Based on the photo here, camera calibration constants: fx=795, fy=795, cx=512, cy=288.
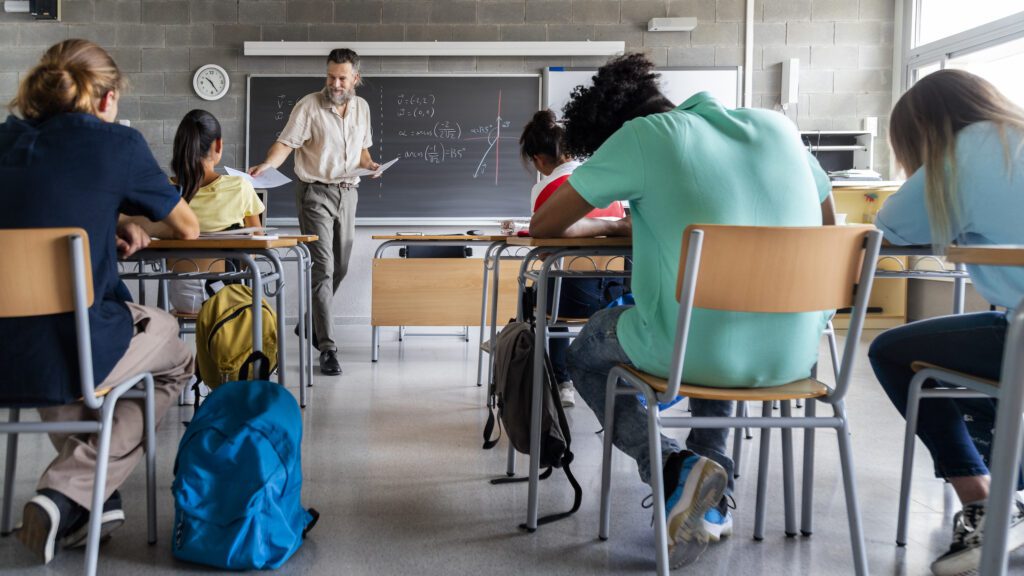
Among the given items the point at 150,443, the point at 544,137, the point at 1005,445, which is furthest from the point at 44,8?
the point at 1005,445

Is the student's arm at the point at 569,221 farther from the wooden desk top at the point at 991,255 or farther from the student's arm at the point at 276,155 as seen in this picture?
the student's arm at the point at 276,155

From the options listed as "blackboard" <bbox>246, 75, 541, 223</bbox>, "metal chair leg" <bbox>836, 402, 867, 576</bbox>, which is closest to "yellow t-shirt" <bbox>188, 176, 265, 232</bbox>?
"metal chair leg" <bbox>836, 402, 867, 576</bbox>

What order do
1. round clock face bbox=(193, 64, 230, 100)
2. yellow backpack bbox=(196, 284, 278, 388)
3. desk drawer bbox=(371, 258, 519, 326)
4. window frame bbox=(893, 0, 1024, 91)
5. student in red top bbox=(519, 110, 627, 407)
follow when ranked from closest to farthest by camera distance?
yellow backpack bbox=(196, 284, 278, 388) < student in red top bbox=(519, 110, 627, 407) < desk drawer bbox=(371, 258, 519, 326) < window frame bbox=(893, 0, 1024, 91) < round clock face bbox=(193, 64, 230, 100)

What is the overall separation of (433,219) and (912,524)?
4.40m

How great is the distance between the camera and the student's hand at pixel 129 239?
63.5 inches

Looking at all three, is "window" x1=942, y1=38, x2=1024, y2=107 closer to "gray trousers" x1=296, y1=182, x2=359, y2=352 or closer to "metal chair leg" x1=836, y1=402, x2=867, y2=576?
"gray trousers" x1=296, y1=182, x2=359, y2=352

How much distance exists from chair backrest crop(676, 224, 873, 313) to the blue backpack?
84 cm

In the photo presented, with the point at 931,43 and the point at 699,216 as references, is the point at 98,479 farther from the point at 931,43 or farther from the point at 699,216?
the point at 931,43

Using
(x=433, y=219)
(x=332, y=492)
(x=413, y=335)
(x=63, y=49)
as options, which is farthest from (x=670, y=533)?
(x=433, y=219)

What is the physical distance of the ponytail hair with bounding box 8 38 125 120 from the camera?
1500 mm

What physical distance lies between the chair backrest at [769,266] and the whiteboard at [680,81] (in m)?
4.53

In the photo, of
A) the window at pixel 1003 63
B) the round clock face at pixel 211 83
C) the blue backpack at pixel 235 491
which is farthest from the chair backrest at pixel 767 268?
the round clock face at pixel 211 83

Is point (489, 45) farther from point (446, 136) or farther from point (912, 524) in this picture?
point (912, 524)

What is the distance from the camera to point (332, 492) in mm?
2016
